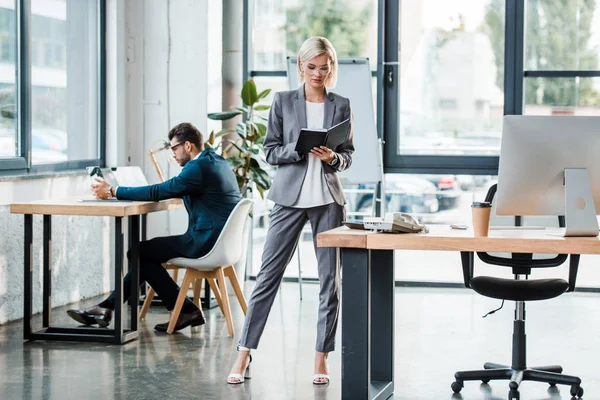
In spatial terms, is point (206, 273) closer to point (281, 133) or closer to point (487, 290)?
point (281, 133)

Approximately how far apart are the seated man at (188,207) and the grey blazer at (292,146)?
1155 mm

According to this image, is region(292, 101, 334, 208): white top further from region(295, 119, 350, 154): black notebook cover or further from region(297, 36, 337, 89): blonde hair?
region(297, 36, 337, 89): blonde hair

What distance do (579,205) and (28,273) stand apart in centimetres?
299

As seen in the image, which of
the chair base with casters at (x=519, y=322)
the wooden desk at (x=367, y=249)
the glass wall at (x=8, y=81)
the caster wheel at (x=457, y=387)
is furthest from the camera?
the glass wall at (x=8, y=81)

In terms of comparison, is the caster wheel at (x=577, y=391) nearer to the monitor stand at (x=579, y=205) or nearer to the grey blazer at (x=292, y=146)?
the monitor stand at (x=579, y=205)

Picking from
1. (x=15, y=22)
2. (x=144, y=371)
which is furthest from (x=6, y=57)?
(x=144, y=371)

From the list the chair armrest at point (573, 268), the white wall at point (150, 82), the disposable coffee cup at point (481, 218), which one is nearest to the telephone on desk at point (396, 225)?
the disposable coffee cup at point (481, 218)

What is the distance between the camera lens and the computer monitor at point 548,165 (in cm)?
330

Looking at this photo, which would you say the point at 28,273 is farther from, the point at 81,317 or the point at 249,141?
the point at 249,141

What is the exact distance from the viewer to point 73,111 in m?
6.36

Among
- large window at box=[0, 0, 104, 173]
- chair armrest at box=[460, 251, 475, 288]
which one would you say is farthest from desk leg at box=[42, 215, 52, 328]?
chair armrest at box=[460, 251, 475, 288]

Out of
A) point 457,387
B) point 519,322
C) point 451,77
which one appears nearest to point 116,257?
point 457,387

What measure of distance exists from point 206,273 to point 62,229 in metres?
1.29

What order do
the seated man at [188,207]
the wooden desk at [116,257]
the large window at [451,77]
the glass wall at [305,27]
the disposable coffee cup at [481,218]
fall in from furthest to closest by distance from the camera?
the glass wall at [305,27], the large window at [451,77], the seated man at [188,207], the wooden desk at [116,257], the disposable coffee cup at [481,218]
